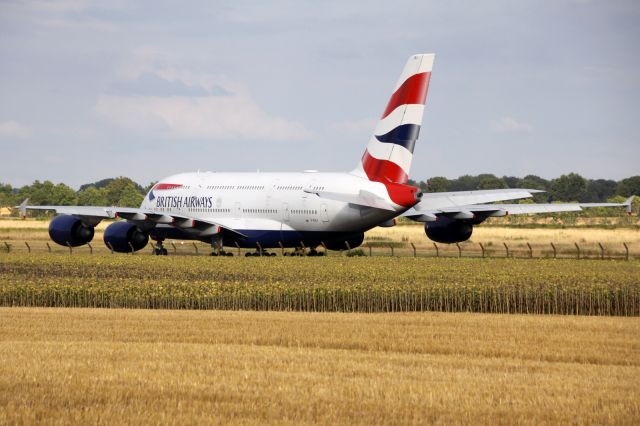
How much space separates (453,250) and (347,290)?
35.6 metres

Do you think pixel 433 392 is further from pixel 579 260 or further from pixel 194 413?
pixel 579 260

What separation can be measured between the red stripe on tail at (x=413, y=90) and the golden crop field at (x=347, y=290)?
11012mm

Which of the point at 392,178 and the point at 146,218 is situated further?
the point at 146,218

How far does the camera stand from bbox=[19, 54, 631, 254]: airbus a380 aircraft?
60344mm

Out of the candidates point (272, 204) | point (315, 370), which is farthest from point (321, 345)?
point (272, 204)

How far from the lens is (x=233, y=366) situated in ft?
79.2

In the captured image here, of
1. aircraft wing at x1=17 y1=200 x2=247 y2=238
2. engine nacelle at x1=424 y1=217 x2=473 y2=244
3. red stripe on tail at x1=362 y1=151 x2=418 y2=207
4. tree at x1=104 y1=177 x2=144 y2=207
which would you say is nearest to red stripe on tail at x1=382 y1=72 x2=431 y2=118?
red stripe on tail at x1=362 y1=151 x2=418 y2=207

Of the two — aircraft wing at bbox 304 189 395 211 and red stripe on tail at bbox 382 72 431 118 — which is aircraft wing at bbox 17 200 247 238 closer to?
aircraft wing at bbox 304 189 395 211

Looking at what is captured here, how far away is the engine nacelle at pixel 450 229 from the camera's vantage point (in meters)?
66.8

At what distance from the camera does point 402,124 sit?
60.4 m

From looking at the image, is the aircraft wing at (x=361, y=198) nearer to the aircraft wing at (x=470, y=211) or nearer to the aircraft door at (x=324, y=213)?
the aircraft door at (x=324, y=213)

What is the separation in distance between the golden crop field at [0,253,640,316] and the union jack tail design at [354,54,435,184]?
9349 mm

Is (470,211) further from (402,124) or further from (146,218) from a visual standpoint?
(146,218)

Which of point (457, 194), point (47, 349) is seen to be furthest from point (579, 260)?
point (47, 349)
